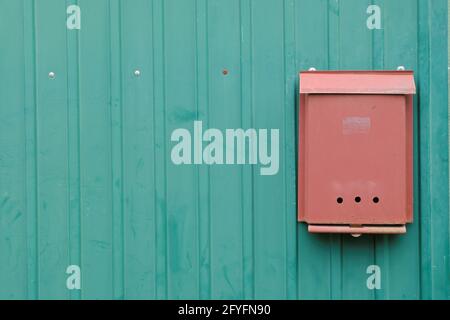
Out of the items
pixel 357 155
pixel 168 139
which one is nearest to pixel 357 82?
pixel 357 155

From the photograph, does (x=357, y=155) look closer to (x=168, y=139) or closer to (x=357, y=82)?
(x=357, y=82)

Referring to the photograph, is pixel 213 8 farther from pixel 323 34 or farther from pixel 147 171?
pixel 147 171

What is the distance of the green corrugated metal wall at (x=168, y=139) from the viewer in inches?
98.3

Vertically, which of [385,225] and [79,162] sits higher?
[79,162]

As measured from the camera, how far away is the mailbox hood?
7.66 feet

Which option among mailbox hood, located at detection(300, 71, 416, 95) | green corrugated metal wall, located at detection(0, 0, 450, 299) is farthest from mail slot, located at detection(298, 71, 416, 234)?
green corrugated metal wall, located at detection(0, 0, 450, 299)

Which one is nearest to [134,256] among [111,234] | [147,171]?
[111,234]

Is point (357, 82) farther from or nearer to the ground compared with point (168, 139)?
farther from the ground

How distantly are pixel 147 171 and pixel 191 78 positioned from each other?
1.51ft

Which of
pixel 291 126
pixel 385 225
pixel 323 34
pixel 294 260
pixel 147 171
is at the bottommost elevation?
pixel 294 260

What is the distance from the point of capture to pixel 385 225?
2.37 metres

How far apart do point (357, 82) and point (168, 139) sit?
86 cm

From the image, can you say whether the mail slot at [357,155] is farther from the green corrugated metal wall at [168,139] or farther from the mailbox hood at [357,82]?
the green corrugated metal wall at [168,139]

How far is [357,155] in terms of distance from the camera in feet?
7.66
